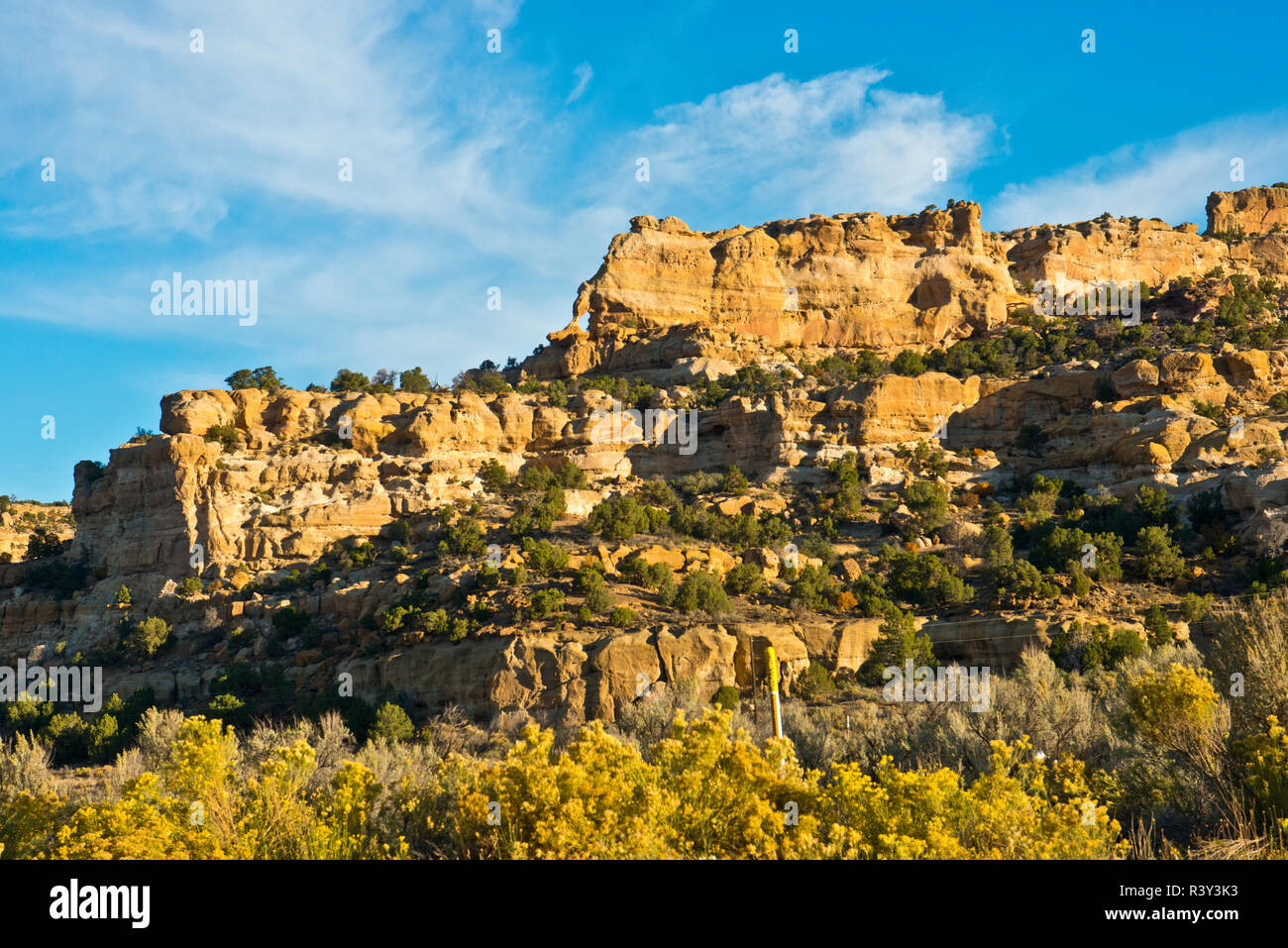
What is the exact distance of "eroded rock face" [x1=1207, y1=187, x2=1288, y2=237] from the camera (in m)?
63.1

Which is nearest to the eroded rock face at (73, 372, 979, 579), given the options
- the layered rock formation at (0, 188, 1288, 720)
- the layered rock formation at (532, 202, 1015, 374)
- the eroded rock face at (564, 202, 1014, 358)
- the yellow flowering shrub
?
Answer: the layered rock formation at (0, 188, 1288, 720)

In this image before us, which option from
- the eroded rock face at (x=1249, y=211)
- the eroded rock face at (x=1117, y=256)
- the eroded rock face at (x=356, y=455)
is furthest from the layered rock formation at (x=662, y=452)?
the eroded rock face at (x=1249, y=211)

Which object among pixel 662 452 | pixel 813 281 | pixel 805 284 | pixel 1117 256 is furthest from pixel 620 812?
pixel 1117 256

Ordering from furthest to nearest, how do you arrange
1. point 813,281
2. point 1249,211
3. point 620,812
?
point 1249,211, point 813,281, point 620,812

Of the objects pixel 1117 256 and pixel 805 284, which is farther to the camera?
pixel 1117 256

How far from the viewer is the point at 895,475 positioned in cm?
3638

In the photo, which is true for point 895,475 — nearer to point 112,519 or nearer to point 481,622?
point 481,622

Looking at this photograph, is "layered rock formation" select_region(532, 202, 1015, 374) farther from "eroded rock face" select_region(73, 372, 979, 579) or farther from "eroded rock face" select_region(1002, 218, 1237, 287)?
"eroded rock face" select_region(73, 372, 979, 579)

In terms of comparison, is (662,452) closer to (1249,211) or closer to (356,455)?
(356,455)

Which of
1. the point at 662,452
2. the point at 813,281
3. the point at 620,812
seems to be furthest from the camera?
the point at 813,281

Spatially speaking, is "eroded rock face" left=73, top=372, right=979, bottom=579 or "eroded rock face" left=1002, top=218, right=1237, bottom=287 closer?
"eroded rock face" left=73, top=372, right=979, bottom=579

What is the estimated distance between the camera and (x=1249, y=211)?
209 feet

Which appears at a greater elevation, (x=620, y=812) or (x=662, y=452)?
(x=662, y=452)
